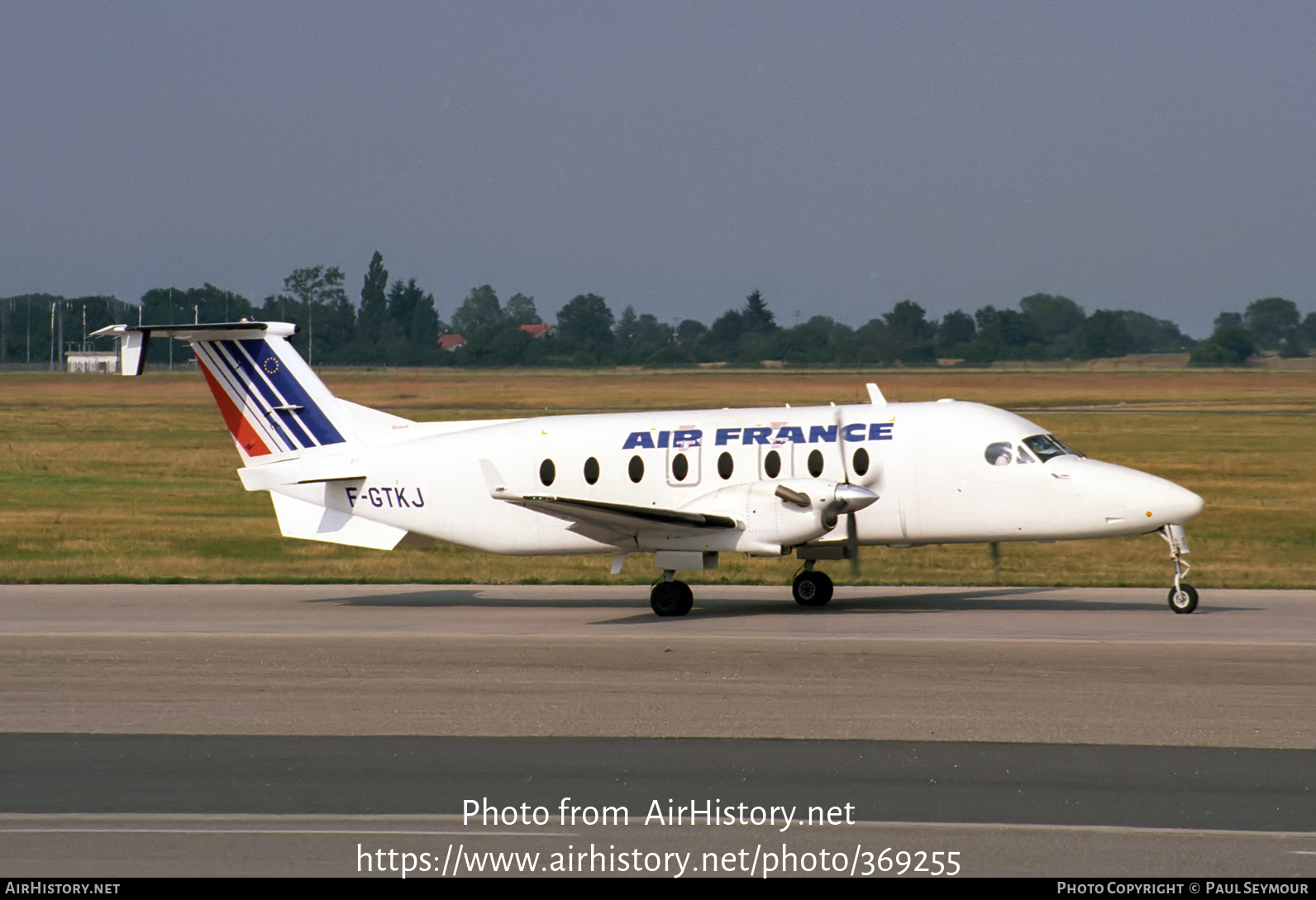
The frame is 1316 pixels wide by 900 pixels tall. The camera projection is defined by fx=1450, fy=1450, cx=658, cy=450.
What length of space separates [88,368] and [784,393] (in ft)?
249

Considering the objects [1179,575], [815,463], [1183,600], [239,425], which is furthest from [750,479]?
[239,425]

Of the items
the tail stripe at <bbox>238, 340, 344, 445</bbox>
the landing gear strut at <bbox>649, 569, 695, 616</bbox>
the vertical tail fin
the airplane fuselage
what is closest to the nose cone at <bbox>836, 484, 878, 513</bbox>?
the airplane fuselage

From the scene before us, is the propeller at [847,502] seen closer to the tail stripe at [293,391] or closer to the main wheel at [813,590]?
the main wheel at [813,590]

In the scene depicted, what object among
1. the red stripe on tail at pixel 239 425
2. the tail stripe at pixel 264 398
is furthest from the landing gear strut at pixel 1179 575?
the red stripe on tail at pixel 239 425

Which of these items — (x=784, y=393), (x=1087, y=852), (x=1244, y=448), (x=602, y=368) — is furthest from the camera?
(x=602, y=368)

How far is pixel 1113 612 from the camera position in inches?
780

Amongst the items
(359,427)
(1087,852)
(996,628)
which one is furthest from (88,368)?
(1087,852)

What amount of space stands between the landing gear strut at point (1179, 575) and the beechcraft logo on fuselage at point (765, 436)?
3.93m

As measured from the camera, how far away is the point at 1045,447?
20.0 metres

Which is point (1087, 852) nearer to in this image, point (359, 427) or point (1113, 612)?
point (1113, 612)

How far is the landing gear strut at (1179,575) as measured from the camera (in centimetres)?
1914

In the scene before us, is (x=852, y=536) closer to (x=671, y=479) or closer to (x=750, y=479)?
(x=750, y=479)

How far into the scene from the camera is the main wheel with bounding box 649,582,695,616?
65.7ft

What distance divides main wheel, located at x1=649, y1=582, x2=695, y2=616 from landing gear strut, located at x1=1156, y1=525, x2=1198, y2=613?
6.37 m
